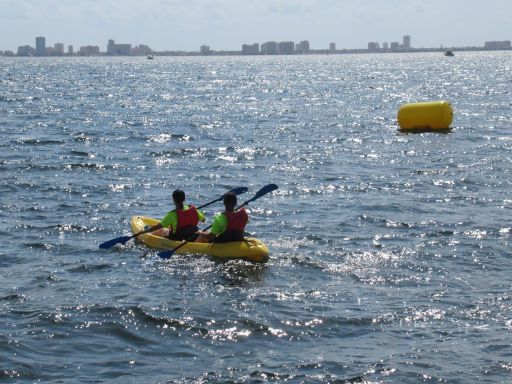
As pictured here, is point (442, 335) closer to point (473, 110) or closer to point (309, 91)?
point (473, 110)

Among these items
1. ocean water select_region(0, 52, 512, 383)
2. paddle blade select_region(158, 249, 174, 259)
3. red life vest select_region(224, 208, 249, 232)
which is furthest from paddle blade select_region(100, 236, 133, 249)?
red life vest select_region(224, 208, 249, 232)

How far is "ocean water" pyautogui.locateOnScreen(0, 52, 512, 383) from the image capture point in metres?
10.3

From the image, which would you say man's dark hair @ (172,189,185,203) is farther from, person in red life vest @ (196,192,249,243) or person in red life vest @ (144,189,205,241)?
person in red life vest @ (196,192,249,243)

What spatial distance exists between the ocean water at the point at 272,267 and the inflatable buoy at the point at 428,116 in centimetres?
92

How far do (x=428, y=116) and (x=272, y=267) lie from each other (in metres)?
19.7

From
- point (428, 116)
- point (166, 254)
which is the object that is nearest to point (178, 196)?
point (166, 254)

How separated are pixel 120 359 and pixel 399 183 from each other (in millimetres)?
12856

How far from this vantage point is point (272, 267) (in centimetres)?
1423

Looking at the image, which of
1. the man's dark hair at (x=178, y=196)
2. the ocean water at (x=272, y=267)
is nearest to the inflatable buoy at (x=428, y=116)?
the ocean water at (x=272, y=267)

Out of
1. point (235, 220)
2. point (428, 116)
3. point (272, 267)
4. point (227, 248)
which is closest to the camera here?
point (272, 267)

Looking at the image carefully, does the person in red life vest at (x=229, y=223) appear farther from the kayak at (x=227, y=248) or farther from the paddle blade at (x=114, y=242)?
the paddle blade at (x=114, y=242)

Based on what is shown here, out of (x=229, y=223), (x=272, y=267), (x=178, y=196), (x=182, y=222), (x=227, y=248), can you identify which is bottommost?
(x=272, y=267)

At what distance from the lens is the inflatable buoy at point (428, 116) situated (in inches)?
1287

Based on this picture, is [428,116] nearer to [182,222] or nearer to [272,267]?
[182,222]
